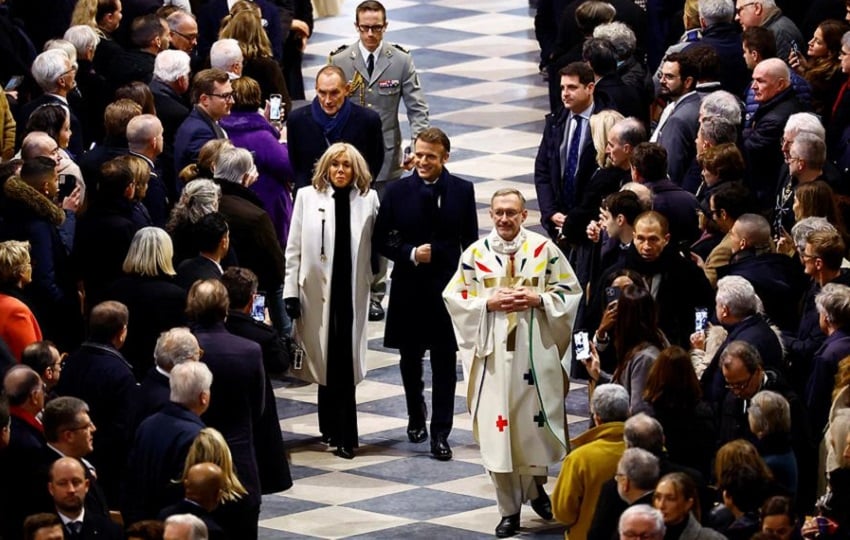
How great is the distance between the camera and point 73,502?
31.1 feet

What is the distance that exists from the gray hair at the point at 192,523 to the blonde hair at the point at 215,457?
1.54 feet

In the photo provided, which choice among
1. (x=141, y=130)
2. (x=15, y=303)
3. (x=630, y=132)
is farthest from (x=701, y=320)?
(x=15, y=303)

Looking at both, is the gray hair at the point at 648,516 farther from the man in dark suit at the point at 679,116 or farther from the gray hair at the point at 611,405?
the man in dark suit at the point at 679,116

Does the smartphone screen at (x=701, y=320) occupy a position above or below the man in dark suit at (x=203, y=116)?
below

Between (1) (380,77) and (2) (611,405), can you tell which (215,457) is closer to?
(2) (611,405)

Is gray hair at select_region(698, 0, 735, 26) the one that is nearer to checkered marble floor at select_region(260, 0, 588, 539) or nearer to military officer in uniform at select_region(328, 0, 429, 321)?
military officer in uniform at select_region(328, 0, 429, 321)

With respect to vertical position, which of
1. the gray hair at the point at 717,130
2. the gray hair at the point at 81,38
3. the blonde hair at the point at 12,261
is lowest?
the blonde hair at the point at 12,261

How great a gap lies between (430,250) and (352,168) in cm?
68

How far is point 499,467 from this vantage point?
11.8 m

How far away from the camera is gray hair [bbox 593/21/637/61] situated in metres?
15.4

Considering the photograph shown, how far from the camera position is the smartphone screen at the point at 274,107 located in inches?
583

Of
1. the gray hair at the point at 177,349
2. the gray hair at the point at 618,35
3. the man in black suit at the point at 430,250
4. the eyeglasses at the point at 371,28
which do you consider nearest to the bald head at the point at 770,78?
the gray hair at the point at 618,35

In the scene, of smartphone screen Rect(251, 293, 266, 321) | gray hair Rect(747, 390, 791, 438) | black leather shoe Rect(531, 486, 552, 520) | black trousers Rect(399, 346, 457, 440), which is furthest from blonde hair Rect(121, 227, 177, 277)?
gray hair Rect(747, 390, 791, 438)

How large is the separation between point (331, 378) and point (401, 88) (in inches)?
124
